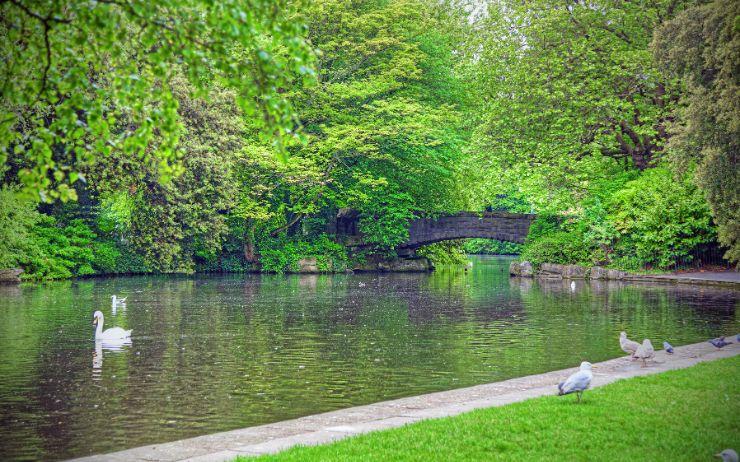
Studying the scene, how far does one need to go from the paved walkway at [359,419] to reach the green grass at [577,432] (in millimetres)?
564

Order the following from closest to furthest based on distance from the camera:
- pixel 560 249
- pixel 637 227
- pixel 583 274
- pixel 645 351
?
pixel 645 351
pixel 637 227
pixel 583 274
pixel 560 249

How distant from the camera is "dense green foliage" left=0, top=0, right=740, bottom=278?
36.1 metres

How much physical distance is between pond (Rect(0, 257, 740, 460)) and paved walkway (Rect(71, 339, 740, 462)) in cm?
103

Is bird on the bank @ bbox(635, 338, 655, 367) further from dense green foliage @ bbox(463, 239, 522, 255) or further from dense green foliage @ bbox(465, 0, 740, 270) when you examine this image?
dense green foliage @ bbox(463, 239, 522, 255)

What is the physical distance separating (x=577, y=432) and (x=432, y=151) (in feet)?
155

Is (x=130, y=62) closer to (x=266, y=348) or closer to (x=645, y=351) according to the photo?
(x=645, y=351)

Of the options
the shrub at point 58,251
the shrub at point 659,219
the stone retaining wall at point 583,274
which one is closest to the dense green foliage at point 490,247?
the stone retaining wall at point 583,274

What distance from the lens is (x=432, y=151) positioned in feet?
185

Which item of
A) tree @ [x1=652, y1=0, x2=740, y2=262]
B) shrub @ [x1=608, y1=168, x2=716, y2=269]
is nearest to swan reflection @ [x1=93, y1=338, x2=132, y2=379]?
tree @ [x1=652, y1=0, x2=740, y2=262]

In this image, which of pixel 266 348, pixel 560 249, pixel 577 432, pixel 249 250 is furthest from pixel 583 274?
pixel 577 432

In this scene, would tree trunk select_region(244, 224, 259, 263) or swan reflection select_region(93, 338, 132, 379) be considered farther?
tree trunk select_region(244, 224, 259, 263)

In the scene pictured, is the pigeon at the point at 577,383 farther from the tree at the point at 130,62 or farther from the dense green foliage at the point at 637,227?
the dense green foliage at the point at 637,227

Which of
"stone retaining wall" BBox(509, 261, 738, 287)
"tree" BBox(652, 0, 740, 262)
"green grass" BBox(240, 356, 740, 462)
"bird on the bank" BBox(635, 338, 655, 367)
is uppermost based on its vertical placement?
"tree" BBox(652, 0, 740, 262)

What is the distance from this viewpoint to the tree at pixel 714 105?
26.0 metres
